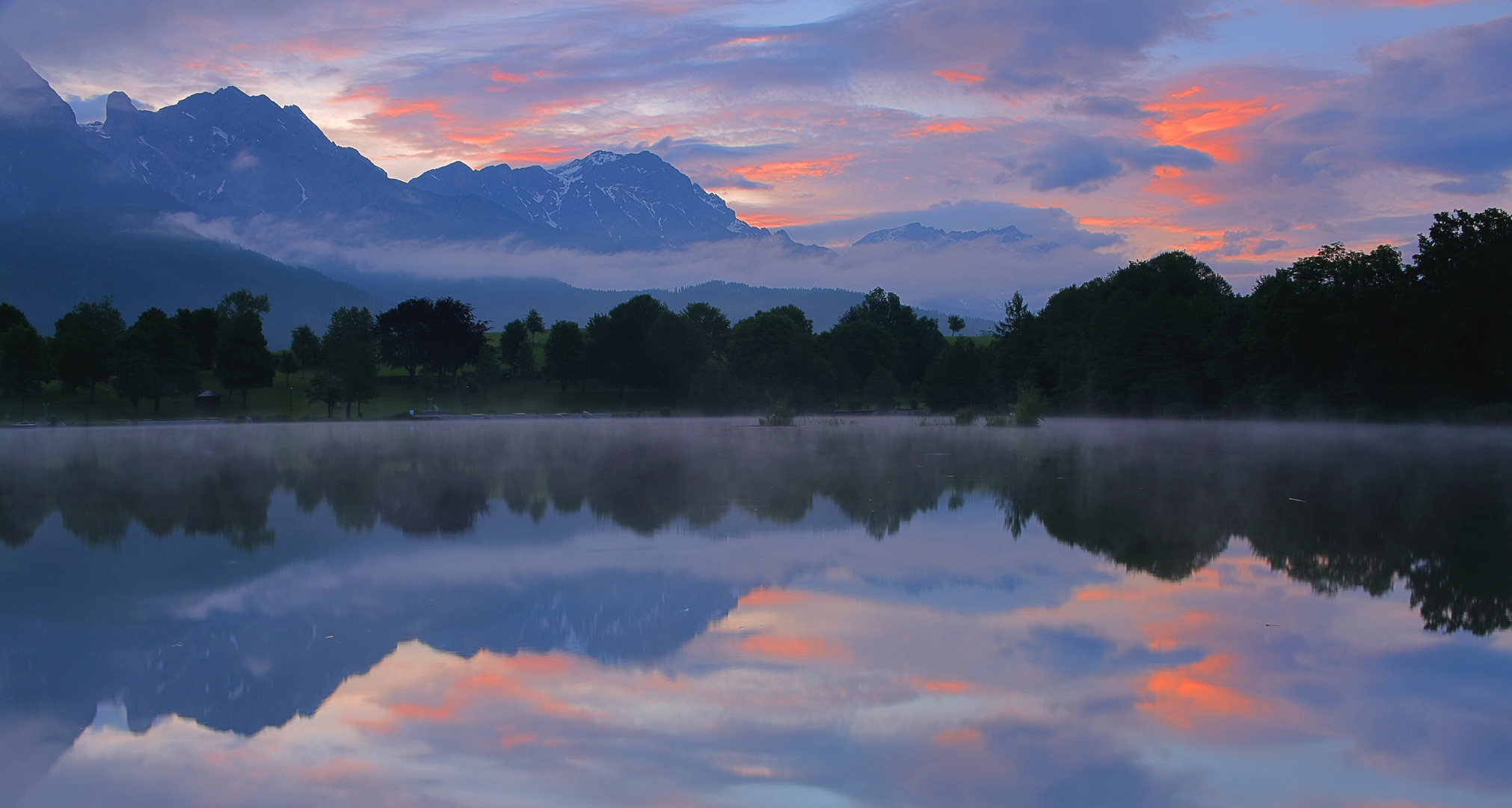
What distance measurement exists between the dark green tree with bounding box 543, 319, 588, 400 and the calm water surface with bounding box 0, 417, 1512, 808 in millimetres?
107059

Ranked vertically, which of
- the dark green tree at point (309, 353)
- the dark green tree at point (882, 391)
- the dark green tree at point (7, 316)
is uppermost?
the dark green tree at point (7, 316)

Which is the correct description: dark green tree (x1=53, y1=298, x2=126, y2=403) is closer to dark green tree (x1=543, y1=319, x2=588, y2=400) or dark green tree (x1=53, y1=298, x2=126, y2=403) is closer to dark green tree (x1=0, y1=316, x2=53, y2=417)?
dark green tree (x1=0, y1=316, x2=53, y2=417)

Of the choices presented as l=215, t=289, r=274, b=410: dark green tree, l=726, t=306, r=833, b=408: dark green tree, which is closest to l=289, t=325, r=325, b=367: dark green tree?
l=215, t=289, r=274, b=410: dark green tree

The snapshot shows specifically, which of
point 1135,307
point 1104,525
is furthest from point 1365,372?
point 1104,525

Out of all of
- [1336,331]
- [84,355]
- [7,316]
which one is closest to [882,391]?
[1336,331]

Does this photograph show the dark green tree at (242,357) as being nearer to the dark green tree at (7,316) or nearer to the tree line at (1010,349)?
the tree line at (1010,349)

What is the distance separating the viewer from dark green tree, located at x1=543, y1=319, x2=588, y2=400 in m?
126

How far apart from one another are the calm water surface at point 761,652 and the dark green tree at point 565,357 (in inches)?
4215

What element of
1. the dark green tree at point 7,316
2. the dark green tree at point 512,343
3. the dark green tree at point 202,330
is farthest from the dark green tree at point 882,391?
the dark green tree at point 7,316

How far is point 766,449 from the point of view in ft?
122

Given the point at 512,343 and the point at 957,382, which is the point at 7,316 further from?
the point at 957,382

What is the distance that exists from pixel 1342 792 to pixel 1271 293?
6882cm

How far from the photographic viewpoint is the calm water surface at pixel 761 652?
6.02 metres

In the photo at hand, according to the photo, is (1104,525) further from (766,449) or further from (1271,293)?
(1271,293)
